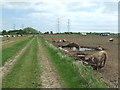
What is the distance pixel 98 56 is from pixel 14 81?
757cm

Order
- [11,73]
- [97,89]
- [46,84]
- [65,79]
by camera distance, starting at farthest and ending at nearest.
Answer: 1. [11,73]
2. [65,79]
3. [46,84]
4. [97,89]

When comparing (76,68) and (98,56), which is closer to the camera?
(76,68)

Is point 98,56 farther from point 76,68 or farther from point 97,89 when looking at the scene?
point 97,89

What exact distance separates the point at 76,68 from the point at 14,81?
4.24 meters

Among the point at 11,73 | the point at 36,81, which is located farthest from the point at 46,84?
the point at 11,73

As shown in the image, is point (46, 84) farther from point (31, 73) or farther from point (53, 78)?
point (31, 73)

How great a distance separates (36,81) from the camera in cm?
1220

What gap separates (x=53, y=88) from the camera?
1071cm

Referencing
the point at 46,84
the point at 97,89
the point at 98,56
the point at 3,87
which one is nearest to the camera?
the point at 97,89

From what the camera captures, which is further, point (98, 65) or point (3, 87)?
point (98, 65)

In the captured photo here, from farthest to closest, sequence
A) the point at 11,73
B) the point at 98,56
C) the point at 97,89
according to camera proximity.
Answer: the point at 98,56
the point at 11,73
the point at 97,89

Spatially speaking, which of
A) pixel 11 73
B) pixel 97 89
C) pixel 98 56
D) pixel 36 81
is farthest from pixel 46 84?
pixel 98 56

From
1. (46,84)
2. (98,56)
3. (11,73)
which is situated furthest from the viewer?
(98,56)

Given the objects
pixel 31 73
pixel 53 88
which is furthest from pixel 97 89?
pixel 31 73
